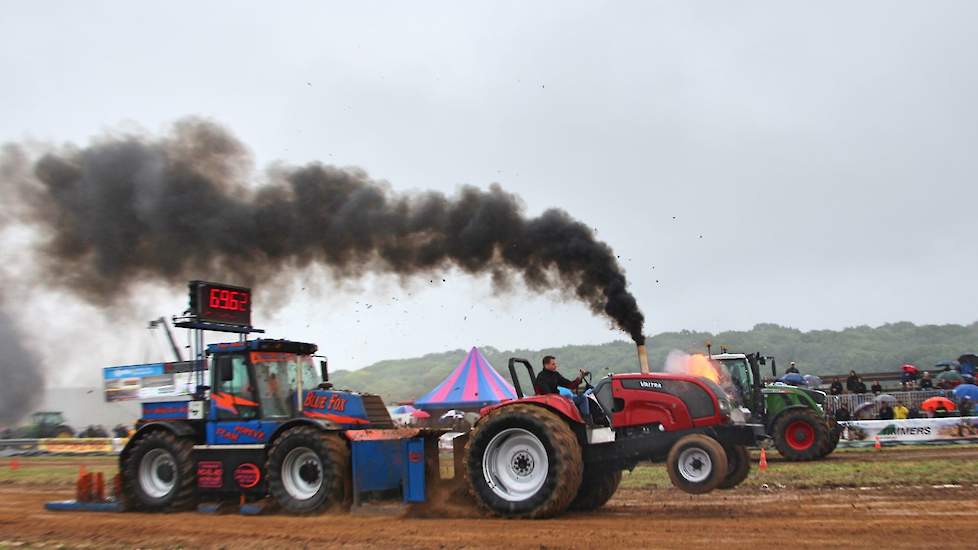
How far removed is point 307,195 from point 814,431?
41.6 feet

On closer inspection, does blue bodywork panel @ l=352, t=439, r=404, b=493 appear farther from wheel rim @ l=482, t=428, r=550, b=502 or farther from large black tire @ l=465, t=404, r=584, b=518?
wheel rim @ l=482, t=428, r=550, b=502

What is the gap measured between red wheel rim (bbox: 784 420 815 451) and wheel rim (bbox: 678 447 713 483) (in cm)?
855

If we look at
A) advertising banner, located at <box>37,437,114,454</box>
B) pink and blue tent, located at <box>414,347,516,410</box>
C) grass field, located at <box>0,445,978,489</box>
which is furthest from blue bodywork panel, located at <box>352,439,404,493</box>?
advertising banner, located at <box>37,437,114,454</box>

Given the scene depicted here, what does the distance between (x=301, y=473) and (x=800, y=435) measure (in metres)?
11.8

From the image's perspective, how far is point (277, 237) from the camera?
19.4 metres

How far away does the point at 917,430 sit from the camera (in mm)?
21891

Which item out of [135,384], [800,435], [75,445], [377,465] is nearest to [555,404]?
[377,465]

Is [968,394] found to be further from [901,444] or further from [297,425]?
[297,425]

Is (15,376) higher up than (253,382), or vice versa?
(15,376)

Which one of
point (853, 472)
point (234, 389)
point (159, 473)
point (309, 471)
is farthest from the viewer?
point (853, 472)

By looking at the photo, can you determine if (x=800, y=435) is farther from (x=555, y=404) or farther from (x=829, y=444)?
(x=555, y=404)

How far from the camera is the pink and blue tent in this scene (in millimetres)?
35219

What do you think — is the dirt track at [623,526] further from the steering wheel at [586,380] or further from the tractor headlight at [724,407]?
the steering wheel at [586,380]

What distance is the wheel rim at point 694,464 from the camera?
10891mm
